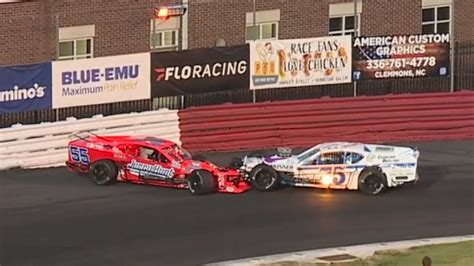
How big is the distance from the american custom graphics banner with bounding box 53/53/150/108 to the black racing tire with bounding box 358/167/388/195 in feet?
25.2

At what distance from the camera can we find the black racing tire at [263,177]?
2417 centimetres

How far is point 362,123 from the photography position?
30.9 meters

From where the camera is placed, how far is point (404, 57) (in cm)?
3369

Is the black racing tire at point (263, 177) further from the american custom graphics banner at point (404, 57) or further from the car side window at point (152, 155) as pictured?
the american custom graphics banner at point (404, 57)

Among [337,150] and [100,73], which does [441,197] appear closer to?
[337,150]

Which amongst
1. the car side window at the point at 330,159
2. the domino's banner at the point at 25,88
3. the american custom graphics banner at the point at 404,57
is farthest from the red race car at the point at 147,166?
the american custom graphics banner at the point at 404,57

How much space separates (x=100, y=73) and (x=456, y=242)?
12.2 meters

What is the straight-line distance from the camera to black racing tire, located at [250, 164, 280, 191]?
79.3 feet

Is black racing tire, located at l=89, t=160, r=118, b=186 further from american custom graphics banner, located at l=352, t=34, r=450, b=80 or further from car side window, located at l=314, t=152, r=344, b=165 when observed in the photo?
american custom graphics banner, located at l=352, t=34, r=450, b=80

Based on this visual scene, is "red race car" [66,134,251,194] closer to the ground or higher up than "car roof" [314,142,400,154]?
closer to the ground

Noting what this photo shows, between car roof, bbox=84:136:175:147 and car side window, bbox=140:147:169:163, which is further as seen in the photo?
car roof, bbox=84:136:175:147

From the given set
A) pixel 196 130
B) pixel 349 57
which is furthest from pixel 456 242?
pixel 349 57

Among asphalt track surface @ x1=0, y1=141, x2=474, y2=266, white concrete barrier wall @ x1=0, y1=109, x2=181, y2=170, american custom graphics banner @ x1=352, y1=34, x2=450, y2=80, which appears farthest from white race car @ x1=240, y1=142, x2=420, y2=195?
american custom graphics banner @ x1=352, y1=34, x2=450, y2=80

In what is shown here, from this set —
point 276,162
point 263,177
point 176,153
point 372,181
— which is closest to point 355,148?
point 372,181
